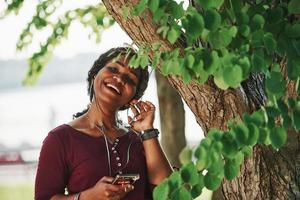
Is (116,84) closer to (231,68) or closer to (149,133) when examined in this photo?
(149,133)

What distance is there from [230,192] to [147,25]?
70 centimetres

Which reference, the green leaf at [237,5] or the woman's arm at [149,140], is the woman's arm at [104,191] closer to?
the woman's arm at [149,140]

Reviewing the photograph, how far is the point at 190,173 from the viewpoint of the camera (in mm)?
2184

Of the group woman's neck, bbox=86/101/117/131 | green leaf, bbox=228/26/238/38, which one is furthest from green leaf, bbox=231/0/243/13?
woman's neck, bbox=86/101/117/131

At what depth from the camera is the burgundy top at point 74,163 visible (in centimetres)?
290

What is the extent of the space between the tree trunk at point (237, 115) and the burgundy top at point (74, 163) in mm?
321

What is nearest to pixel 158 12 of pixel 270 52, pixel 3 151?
pixel 270 52

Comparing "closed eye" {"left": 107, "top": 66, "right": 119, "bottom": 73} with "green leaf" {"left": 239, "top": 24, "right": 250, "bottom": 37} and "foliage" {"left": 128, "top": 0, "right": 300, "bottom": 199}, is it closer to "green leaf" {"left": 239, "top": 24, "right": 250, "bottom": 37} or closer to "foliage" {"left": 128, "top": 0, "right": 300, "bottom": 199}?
"foliage" {"left": 128, "top": 0, "right": 300, "bottom": 199}

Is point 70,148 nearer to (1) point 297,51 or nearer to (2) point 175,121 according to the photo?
(1) point 297,51

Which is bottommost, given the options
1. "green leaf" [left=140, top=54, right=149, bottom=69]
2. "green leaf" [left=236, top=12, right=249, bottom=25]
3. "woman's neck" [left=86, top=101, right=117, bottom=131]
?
"woman's neck" [left=86, top=101, right=117, bottom=131]

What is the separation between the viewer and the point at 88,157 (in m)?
2.92

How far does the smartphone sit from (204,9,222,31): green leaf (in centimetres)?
82

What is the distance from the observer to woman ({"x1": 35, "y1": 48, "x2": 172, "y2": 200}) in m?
2.91

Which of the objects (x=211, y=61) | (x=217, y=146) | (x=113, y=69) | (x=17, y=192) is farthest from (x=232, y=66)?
(x=17, y=192)
